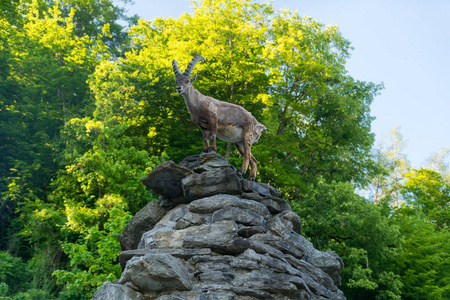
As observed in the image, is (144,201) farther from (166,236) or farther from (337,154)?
(337,154)

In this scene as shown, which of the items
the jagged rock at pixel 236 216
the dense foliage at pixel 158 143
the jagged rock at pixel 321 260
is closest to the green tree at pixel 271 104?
the dense foliage at pixel 158 143

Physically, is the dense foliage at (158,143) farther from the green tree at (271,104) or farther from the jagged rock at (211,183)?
the jagged rock at (211,183)

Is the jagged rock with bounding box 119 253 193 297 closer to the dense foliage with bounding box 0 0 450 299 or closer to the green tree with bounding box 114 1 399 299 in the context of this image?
the dense foliage with bounding box 0 0 450 299

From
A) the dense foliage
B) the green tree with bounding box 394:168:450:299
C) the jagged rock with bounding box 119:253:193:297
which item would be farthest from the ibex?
the green tree with bounding box 394:168:450:299

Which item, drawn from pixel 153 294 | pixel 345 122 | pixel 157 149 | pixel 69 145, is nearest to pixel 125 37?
pixel 157 149

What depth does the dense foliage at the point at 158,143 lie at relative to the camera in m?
18.1

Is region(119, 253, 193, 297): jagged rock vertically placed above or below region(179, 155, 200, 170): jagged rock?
below

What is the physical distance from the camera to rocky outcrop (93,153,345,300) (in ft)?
25.1

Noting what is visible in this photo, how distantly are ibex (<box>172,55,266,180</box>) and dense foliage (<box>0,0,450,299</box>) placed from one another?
5878 mm

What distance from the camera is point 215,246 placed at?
28.2 feet

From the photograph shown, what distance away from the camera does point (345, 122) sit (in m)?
27.4

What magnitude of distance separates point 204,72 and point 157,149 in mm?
5095

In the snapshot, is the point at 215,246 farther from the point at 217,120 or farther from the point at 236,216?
the point at 217,120

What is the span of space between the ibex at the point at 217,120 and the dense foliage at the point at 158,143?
19.3 ft
